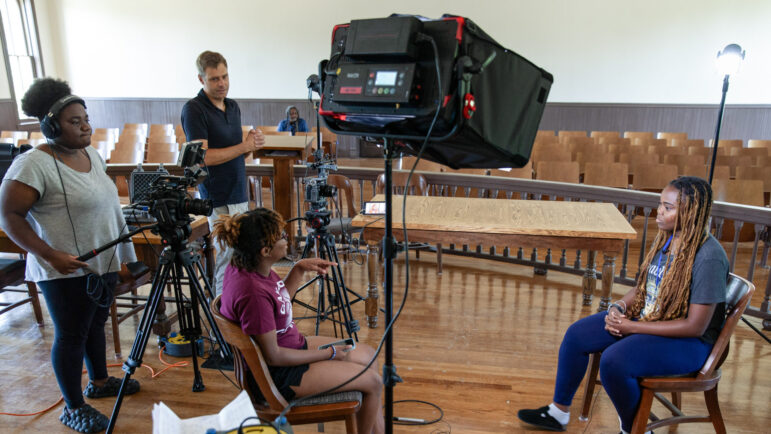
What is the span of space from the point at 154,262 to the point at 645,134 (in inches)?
326

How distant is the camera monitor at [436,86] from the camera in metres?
1.06

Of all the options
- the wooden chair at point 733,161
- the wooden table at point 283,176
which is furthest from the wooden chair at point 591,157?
the wooden table at point 283,176

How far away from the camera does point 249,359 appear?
1542 mm

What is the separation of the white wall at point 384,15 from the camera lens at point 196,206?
9.16 meters

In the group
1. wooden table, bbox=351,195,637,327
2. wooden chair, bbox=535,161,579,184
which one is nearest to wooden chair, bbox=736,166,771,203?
wooden chair, bbox=535,161,579,184

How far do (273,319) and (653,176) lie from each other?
5.15 metres

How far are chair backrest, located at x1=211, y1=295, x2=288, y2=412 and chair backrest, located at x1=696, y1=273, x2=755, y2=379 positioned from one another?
4.87 feet

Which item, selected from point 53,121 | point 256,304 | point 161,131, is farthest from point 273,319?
point 161,131

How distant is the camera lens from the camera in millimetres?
1992

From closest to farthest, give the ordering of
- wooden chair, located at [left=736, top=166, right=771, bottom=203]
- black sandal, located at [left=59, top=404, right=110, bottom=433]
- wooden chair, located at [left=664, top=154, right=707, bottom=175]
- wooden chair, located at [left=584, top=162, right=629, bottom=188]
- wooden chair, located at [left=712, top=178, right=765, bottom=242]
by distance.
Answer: black sandal, located at [left=59, top=404, right=110, bottom=433] → wooden chair, located at [left=712, top=178, right=765, bottom=242] → wooden chair, located at [left=736, top=166, right=771, bottom=203] → wooden chair, located at [left=584, top=162, right=629, bottom=188] → wooden chair, located at [left=664, top=154, right=707, bottom=175]

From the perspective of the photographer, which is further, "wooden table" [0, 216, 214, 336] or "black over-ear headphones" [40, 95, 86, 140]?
"wooden table" [0, 216, 214, 336]

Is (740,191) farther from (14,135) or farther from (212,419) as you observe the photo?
(14,135)

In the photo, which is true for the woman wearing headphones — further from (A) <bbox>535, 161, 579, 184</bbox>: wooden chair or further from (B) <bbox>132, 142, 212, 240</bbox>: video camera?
(A) <bbox>535, 161, 579, 184</bbox>: wooden chair

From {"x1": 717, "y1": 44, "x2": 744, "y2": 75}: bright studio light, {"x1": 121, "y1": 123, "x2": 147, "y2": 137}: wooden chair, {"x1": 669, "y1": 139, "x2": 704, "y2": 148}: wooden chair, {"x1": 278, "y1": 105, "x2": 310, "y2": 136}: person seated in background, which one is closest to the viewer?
{"x1": 717, "y1": 44, "x2": 744, "y2": 75}: bright studio light
